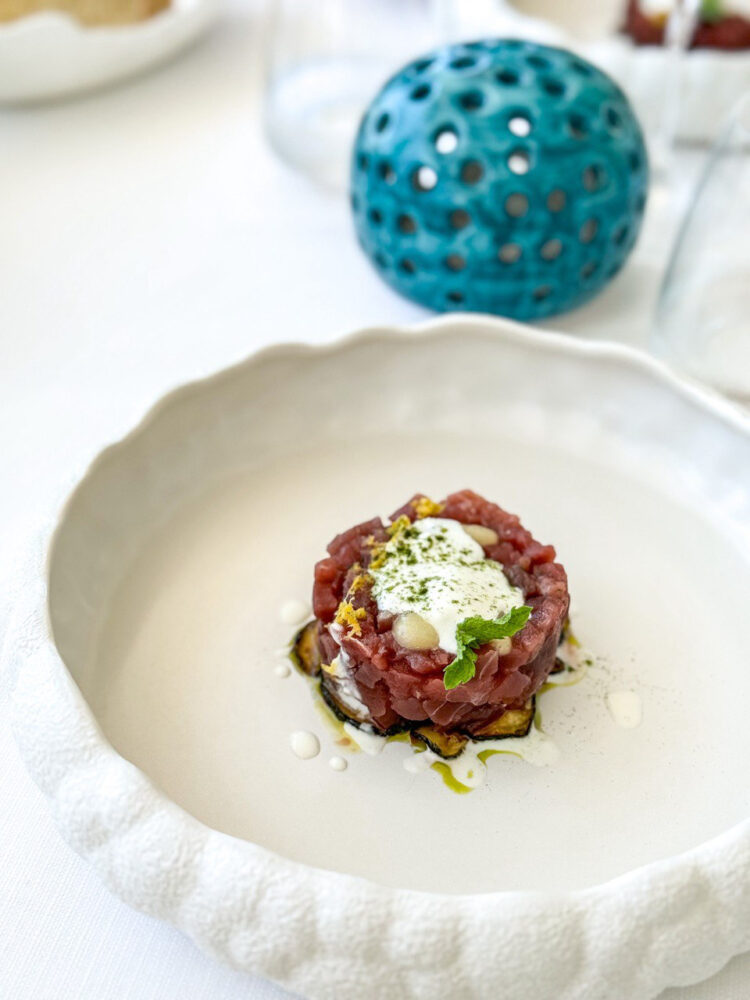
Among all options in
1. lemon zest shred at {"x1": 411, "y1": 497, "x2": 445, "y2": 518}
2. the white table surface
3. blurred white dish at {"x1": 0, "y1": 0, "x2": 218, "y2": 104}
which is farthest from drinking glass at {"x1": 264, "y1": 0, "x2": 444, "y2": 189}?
lemon zest shred at {"x1": 411, "y1": 497, "x2": 445, "y2": 518}

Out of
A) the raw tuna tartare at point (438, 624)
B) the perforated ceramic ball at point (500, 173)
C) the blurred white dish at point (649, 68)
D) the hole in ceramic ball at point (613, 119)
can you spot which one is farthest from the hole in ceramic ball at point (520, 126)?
the raw tuna tartare at point (438, 624)

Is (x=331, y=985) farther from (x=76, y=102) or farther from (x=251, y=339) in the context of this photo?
(x=76, y=102)

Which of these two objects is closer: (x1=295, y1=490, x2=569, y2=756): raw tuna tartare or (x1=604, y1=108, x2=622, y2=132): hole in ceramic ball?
(x1=295, y1=490, x2=569, y2=756): raw tuna tartare

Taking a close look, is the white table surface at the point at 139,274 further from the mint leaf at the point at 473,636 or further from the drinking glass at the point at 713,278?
the mint leaf at the point at 473,636

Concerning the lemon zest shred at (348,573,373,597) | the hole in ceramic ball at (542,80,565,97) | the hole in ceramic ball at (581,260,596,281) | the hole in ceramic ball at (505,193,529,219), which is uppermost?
the hole in ceramic ball at (542,80,565,97)

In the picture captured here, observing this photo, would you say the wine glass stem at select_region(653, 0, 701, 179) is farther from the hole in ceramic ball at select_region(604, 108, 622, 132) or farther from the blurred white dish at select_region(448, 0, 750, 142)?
the hole in ceramic ball at select_region(604, 108, 622, 132)

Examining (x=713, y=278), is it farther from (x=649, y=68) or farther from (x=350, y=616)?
(x=350, y=616)
